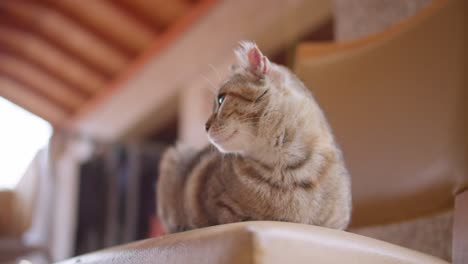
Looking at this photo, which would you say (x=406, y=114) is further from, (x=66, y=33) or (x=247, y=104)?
(x=66, y=33)

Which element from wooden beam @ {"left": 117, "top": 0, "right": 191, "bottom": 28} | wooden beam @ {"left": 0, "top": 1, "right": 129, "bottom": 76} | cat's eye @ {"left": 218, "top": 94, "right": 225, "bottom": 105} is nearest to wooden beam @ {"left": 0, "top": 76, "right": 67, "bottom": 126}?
wooden beam @ {"left": 0, "top": 1, "right": 129, "bottom": 76}

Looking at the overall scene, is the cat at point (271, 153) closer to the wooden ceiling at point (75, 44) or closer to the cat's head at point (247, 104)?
the cat's head at point (247, 104)

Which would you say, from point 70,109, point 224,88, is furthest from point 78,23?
point 224,88

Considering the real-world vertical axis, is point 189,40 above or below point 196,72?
above

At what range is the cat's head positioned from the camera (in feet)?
3.45

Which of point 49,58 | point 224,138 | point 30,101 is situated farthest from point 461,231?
point 30,101

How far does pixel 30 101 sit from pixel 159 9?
6.89 ft

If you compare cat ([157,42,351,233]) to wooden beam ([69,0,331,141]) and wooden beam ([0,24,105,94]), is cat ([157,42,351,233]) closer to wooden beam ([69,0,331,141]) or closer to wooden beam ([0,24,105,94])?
wooden beam ([69,0,331,141])

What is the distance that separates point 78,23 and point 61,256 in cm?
183

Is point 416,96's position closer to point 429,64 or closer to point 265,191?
point 429,64

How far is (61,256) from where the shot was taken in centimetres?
400

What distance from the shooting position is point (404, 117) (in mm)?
1312

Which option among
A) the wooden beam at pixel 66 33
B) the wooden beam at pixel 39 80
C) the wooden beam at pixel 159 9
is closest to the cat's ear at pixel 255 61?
the wooden beam at pixel 159 9

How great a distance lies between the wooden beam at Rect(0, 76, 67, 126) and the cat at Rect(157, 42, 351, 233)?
14.4ft
